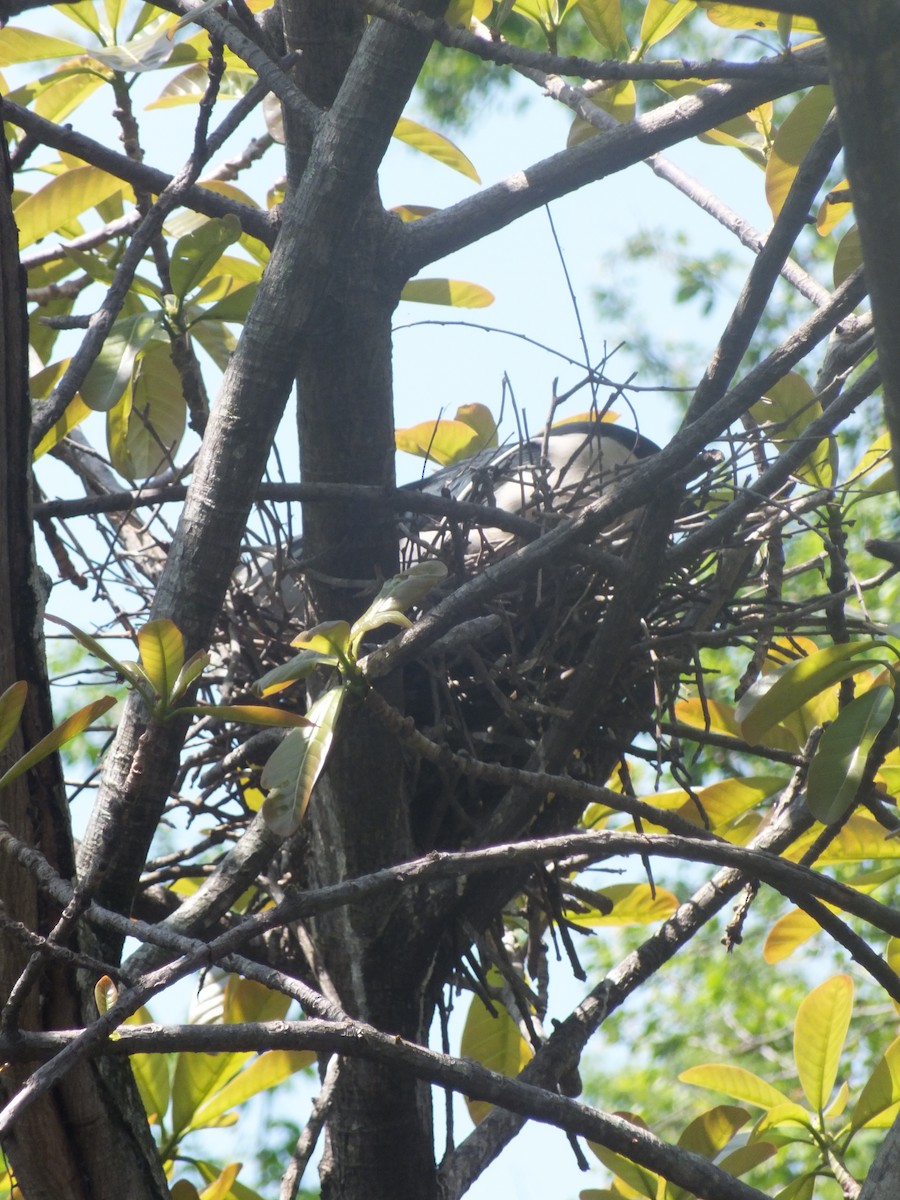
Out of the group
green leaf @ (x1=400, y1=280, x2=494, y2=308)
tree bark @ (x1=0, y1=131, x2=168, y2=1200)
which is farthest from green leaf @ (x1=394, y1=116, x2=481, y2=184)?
tree bark @ (x1=0, y1=131, x2=168, y2=1200)

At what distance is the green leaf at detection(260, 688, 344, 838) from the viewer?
96 cm

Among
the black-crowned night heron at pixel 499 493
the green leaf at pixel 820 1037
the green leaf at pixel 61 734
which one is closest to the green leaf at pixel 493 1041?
the green leaf at pixel 820 1037

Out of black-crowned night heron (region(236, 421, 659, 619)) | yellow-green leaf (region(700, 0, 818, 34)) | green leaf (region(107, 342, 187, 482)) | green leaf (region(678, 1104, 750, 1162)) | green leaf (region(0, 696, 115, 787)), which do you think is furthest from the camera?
green leaf (region(107, 342, 187, 482))

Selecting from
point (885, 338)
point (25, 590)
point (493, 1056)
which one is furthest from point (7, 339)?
point (493, 1056)

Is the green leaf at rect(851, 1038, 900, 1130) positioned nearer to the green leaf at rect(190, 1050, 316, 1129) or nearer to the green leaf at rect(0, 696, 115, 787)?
the green leaf at rect(190, 1050, 316, 1129)

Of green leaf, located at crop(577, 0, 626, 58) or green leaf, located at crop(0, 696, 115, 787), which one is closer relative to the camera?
green leaf, located at crop(0, 696, 115, 787)

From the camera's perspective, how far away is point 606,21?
5.34ft

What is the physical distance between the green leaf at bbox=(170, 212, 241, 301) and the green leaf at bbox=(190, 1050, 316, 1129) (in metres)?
0.99

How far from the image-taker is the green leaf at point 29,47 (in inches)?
60.9

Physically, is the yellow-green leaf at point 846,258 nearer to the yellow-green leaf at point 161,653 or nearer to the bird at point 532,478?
the bird at point 532,478

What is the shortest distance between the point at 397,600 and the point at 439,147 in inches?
41.8

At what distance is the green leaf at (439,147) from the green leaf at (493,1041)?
50.1 inches

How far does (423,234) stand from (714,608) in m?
0.58

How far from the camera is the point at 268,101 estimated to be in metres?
1.80
